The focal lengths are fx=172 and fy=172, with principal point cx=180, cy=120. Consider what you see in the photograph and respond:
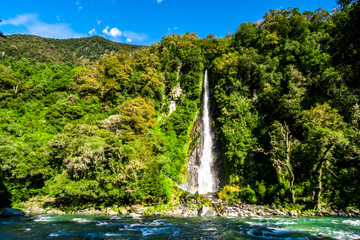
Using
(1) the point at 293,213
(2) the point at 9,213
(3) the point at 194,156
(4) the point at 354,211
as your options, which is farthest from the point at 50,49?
(4) the point at 354,211

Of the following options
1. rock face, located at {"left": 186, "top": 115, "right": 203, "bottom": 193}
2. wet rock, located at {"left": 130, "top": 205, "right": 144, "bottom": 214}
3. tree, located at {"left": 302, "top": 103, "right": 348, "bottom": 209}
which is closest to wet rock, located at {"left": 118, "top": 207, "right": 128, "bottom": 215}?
wet rock, located at {"left": 130, "top": 205, "right": 144, "bottom": 214}

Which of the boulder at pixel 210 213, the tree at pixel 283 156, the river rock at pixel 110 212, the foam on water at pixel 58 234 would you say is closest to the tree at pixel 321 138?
the tree at pixel 283 156

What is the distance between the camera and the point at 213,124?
32.0 meters

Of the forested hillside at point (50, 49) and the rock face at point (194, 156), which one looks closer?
the rock face at point (194, 156)

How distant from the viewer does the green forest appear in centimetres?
1750

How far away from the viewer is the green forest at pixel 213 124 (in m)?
17.5

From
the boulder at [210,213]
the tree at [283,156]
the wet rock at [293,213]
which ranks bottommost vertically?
the boulder at [210,213]

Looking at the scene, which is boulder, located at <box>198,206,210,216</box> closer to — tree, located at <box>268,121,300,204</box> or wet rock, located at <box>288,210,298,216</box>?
wet rock, located at <box>288,210,298,216</box>

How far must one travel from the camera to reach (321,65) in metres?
25.8

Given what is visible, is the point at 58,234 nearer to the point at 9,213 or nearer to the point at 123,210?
the point at 123,210

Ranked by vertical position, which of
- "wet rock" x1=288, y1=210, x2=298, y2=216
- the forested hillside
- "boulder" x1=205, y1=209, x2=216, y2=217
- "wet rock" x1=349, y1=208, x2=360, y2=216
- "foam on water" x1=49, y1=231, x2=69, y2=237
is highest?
the forested hillside

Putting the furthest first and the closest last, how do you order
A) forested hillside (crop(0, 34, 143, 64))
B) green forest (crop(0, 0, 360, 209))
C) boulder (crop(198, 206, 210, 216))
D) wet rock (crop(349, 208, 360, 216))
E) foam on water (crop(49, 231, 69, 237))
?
forested hillside (crop(0, 34, 143, 64)) → green forest (crop(0, 0, 360, 209)) → boulder (crop(198, 206, 210, 216)) → wet rock (crop(349, 208, 360, 216)) → foam on water (crop(49, 231, 69, 237))

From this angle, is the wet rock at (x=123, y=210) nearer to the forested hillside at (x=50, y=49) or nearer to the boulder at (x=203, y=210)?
the boulder at (x=203, y=210)

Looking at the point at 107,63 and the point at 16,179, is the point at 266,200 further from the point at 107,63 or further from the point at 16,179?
the point at 107,63
